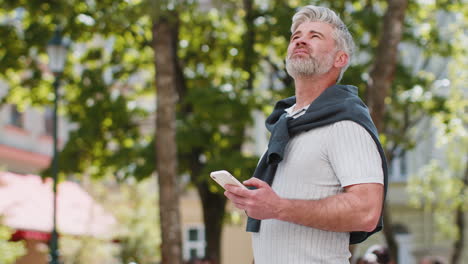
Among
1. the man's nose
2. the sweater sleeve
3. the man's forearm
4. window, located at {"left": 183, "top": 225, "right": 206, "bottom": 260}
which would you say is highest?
the man's nose

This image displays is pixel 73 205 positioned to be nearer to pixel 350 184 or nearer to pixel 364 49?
pixel 364 49

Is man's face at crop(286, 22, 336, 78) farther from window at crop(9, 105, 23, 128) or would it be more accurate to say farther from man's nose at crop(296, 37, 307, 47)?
window at crop(9, 105, 23, 128)

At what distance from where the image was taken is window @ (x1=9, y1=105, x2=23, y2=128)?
28578mm

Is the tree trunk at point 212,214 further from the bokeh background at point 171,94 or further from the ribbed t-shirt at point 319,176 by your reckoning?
the ribbed t-shirt at point 319,176

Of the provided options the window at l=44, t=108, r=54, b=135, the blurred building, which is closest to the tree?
the blurred building

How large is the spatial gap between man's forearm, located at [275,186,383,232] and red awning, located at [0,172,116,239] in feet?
51.9

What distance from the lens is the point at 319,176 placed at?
2625 millimetres

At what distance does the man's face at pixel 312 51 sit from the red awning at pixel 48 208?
15.4 metres

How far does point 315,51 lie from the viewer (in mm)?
2838

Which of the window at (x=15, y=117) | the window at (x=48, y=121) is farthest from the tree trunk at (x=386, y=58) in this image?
the window at (x=48, y=121)

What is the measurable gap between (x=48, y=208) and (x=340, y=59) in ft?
64.1

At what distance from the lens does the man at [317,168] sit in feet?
7.97

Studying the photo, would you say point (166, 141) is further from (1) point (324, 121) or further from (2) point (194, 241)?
(2) point (194, 241)

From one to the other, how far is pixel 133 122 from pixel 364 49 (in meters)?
5.66
